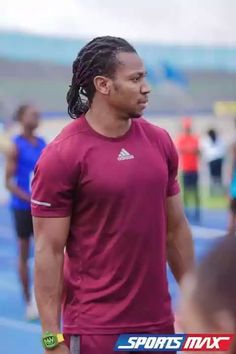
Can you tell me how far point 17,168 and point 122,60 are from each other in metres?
4.10

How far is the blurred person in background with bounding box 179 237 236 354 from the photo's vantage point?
151 cm

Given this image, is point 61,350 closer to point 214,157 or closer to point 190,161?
point 190,161

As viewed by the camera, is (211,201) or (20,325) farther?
(211,201)

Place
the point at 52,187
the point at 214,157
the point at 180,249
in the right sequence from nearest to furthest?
1. the point at 52,187
2. the point at 180,249
3. the point at 214,157

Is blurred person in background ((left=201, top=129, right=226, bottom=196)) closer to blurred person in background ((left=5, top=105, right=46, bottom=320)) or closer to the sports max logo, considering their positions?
blurred person in background ((left=5, top=105, right=46, bottom=320))

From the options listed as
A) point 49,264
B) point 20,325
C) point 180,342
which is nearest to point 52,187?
point 49,264

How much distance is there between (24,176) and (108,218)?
4149 mm

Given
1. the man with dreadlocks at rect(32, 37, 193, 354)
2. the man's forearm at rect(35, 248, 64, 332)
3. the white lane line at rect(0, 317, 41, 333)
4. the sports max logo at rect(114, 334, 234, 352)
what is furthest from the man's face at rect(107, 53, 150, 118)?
the white lane line at rect(0, 317, 41, 333)

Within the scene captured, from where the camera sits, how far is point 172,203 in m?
3.33

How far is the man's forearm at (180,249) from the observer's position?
3.39 m

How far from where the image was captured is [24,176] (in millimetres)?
7176

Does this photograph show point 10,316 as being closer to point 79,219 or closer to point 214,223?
point 79,219

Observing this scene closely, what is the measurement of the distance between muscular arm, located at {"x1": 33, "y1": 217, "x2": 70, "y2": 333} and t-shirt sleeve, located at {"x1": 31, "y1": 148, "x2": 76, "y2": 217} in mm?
33

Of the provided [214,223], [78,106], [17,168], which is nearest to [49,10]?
[214,223]
